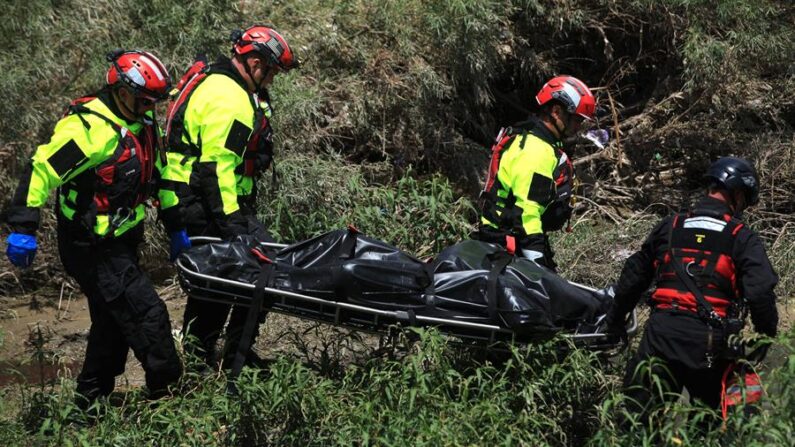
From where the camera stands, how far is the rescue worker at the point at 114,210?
5.22 m

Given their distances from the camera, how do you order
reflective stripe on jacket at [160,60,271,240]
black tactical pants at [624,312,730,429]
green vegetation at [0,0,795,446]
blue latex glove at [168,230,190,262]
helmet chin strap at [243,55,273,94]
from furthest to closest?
green vegetation at [0,0,795,446] < helmet chin strap at [243,55,273,94] < blue latex glove at [168,230,190,262] < reflective stripe on jacket at [160,60,271,240] < black tactical pants at [624,312,730,429]

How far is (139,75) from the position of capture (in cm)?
524

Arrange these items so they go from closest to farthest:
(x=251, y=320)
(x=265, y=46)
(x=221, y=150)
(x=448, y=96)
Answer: (x=251, y=320) < (x=221, y=150) < (x=265, y=46) < (x=448, y=96)

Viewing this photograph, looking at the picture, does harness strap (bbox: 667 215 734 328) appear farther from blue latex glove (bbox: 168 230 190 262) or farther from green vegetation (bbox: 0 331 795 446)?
blue latex glove (bbox: 168 230 190 262)

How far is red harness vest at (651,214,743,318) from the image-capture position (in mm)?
4742

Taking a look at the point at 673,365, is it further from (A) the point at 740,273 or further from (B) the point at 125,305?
(B) the point at 125,305

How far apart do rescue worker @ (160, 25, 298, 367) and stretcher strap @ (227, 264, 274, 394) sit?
1.15 ft

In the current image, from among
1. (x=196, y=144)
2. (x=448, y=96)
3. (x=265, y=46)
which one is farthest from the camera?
(x=448, y=96)

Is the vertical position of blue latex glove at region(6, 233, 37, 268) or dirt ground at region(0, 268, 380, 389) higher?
blue latex glove at region(6, 233, 37, 268)

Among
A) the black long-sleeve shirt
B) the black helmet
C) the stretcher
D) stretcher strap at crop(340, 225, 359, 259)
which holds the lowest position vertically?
the stretcher

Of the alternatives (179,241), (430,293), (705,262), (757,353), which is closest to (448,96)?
(179,241)

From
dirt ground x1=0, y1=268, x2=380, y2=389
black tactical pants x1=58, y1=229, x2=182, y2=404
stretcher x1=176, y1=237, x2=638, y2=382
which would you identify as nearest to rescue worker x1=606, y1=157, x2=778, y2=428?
stretcher x1=176, y1=237, x2=638, y2=382

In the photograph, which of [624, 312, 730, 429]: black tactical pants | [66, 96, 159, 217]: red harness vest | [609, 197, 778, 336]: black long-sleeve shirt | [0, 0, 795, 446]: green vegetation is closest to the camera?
[609, 197, 778, 336]: black long-sleeve shirt

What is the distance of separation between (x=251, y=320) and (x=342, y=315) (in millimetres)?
459
